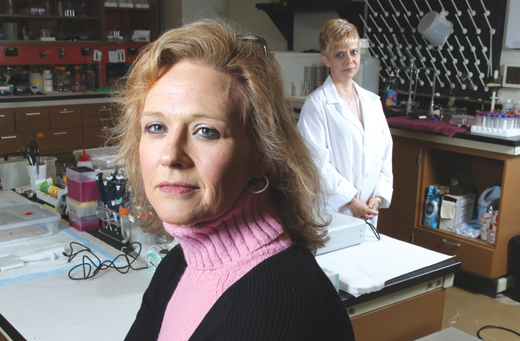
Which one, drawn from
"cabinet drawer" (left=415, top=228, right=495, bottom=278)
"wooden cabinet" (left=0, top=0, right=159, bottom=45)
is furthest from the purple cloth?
"wooden cabinet" (left=0, top=0, right=159, bottom=45)

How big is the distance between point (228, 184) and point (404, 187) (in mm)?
2750

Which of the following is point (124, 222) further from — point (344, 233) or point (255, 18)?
point (255, 18)

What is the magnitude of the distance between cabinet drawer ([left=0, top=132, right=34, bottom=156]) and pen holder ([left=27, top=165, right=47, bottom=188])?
2417 mm

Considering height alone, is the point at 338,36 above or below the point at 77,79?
above

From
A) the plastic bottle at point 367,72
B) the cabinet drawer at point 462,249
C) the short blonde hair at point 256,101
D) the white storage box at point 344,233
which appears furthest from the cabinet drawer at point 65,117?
the short blonde hair at point 256,101

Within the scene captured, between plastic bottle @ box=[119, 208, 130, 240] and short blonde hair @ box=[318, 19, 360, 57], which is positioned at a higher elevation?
short blonde hair @ box=[318, 19, 360, 57]

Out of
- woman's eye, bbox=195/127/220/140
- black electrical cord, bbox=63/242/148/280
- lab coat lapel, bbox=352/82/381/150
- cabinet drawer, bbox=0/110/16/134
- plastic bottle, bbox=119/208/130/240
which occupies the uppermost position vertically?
woman's eye, bbox=195/127/220/140

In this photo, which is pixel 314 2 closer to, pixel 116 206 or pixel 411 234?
pixel 411 234

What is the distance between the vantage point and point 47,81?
5168mm

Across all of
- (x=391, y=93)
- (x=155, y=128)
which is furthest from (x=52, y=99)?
(x=155, y=128)

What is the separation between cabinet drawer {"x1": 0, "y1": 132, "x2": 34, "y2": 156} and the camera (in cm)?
468

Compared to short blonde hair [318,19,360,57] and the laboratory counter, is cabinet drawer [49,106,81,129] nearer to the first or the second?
the laboratory counter

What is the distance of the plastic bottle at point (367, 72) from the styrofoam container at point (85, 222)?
2.34 meters

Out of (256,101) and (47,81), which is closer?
(256,101)
